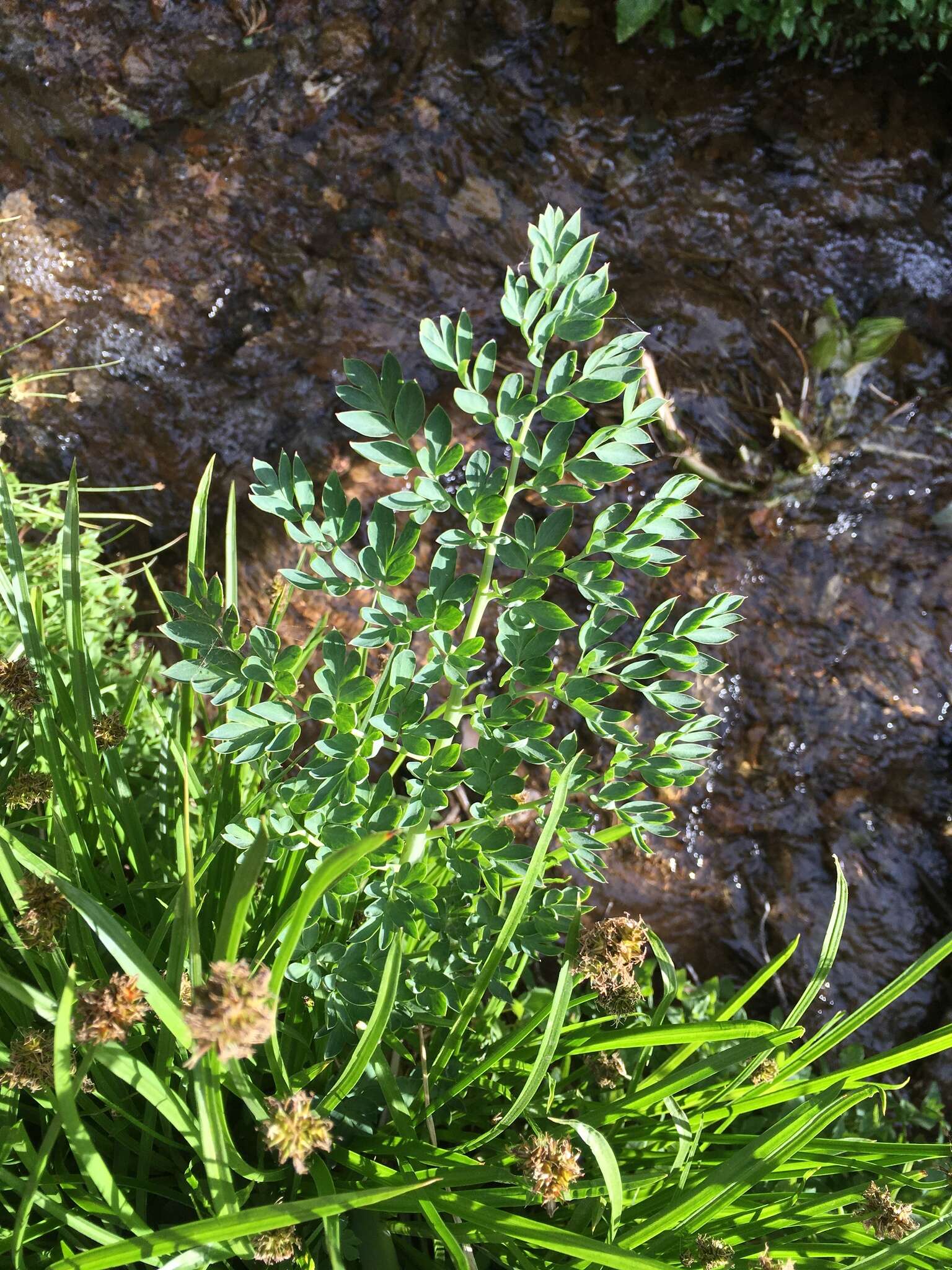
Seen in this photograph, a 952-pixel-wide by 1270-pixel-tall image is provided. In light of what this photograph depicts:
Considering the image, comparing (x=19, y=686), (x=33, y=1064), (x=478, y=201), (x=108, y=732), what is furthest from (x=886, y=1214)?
(x=478, y=201)

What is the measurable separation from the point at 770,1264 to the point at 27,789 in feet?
4.72

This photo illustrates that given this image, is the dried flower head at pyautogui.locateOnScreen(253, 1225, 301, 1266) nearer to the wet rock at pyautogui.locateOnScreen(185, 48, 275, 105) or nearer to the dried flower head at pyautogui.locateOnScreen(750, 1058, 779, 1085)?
the dried flower head at pyautogui.locateOnScreen(750, 1058, 779, 1085)

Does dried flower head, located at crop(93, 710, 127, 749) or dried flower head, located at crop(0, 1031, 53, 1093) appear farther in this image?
dried flower head, located at crop(93, 710, 127, 749)

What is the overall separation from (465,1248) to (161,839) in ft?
3.21

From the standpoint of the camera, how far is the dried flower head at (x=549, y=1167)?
1.13 metres

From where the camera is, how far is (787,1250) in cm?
140

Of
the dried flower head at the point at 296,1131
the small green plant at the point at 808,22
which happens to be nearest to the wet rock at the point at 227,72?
the small green plant at the point at 808,22

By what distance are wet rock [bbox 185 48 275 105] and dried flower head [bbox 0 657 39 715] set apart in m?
2.69

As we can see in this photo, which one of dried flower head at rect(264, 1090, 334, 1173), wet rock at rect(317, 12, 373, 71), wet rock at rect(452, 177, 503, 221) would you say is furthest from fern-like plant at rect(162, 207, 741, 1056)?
wet rock at rect(317, 12, 373, 71)

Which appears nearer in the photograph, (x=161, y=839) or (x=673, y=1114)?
(x=673, y=1114)

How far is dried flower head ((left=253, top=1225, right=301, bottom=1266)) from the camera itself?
1.12 meters

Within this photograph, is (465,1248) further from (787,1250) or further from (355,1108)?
(787,1250)

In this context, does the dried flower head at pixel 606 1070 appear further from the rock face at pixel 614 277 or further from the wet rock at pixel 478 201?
the wet rock at pixel 478 201

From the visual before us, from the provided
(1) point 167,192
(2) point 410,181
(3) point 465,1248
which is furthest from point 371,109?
(3) point 465,1248
